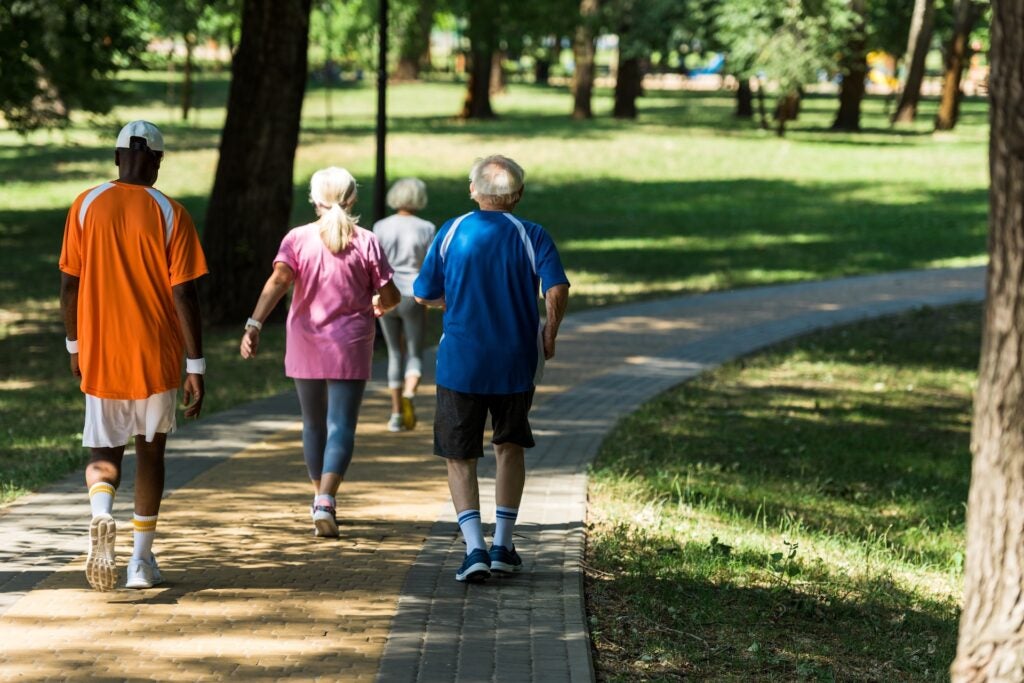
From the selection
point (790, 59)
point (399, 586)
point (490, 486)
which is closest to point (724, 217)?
point (790, 59)

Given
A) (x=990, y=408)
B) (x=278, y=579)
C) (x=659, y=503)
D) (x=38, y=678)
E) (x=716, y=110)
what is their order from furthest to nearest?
(x=716, y=110)
(x=659, y=503)
(x=278, y=579)
(x=38, y=678)
(x=990, y=408)

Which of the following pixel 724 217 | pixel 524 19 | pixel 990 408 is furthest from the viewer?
pixel 524 19

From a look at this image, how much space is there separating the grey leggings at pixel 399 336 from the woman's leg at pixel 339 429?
2803 mm

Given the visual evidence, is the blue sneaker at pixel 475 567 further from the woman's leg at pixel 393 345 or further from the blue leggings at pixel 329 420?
the woman's leg at pixel 393 345

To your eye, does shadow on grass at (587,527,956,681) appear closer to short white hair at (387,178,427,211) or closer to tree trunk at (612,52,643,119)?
short white hair at (387,178,427,211)

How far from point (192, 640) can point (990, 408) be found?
10.2ft

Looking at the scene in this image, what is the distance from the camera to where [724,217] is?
29.0 metres

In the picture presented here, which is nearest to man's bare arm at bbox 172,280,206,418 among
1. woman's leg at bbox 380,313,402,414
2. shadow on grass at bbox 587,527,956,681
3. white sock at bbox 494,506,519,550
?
white sock at bbox 494,506,519,550

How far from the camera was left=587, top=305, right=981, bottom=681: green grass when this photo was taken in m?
6.09

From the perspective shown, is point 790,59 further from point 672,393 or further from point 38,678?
point 38,678

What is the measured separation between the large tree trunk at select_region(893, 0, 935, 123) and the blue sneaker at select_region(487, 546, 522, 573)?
41979mm

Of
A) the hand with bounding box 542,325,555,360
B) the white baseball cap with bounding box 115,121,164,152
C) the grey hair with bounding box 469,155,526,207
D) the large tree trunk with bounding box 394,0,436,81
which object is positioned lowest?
the hand with bounding box 542,325,555,360

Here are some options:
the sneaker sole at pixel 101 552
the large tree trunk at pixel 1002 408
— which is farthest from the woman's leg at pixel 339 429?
the large tree trunk at pixel 1002 408

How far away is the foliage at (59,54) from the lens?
1875 cm
